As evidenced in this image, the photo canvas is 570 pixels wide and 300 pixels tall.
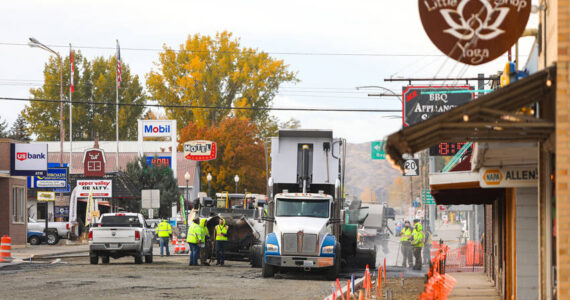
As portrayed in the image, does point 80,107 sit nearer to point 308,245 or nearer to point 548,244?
point 308,245

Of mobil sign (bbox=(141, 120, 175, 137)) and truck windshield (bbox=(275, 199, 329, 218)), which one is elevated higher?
mobil sign (bbox=(141, 120, 175, 137))

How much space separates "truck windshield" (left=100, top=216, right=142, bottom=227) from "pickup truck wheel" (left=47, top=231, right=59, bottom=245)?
23719 millimetres

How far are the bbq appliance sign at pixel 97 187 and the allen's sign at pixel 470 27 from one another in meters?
41.0

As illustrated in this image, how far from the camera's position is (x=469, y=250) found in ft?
128

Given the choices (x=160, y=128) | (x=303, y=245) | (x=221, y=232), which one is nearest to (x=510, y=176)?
(x=303, y=245)

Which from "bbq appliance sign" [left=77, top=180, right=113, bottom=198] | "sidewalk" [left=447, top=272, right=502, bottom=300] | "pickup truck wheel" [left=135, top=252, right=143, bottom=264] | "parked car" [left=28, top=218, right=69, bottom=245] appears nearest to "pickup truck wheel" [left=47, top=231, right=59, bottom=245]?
"parked car" [left=28, top=218, right=69, bottom=245]

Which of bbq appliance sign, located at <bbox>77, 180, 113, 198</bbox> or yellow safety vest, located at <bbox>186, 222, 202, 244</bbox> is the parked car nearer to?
bbq appliance sign, located at <bbox>77, 180, 113, 198</bbox>

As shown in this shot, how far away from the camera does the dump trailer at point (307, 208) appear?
25547 mm

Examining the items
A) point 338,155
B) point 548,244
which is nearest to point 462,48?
point 548,244

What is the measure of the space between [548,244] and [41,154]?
37489mm

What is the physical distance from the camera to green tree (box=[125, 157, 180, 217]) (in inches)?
2790

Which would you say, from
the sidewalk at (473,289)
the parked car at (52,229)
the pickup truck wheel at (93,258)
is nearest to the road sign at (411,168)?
the sidewalk at (473,289)

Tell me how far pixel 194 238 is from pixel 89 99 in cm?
7359

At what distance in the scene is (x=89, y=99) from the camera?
101812 mm
